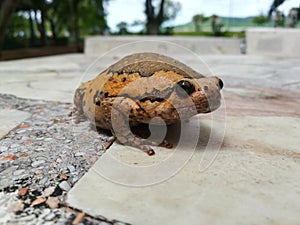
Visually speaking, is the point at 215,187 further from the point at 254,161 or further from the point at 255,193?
the point at 254,161

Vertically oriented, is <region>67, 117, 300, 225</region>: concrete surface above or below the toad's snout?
below

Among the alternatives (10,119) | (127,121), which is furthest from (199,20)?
(127,121)

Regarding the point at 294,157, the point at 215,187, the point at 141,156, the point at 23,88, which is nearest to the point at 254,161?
the point at 294,157

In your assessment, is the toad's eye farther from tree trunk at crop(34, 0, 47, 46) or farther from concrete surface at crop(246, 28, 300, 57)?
tree trunk at crop(34, 0, 47, 46)

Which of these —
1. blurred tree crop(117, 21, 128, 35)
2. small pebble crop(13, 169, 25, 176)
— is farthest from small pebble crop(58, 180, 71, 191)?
blurred tree crop(117, 21, 128, 35)

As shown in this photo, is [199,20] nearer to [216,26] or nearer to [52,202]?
[216,26]

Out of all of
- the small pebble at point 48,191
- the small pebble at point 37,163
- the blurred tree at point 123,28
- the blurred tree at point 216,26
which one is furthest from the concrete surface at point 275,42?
the blurred tree at point 123,28

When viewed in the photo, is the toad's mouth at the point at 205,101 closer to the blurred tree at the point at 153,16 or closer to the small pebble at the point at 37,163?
the small pebble at the point at 37,163

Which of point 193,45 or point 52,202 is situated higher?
point 193,45
